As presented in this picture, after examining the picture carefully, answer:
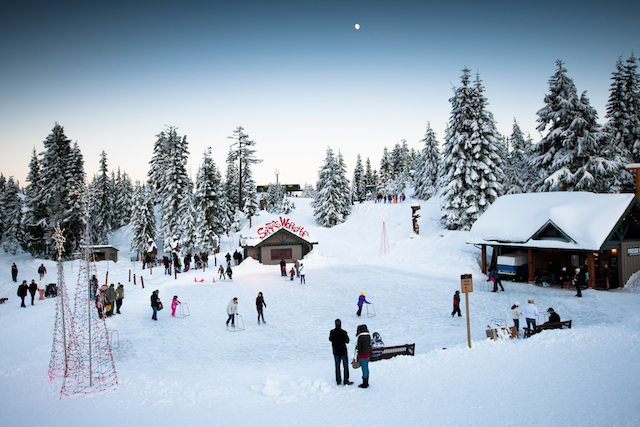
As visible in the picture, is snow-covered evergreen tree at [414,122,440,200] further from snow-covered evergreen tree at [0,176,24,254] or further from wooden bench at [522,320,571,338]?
snow-covered evergreen tree at [0,176,24,254]

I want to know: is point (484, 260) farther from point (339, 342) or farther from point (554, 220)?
point (339, 342)

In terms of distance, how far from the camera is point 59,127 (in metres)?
36.8

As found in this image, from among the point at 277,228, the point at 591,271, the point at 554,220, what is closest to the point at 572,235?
the point at 554,220

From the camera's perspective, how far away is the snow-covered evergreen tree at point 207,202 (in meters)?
38.9

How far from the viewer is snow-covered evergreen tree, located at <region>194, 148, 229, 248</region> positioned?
38875mm

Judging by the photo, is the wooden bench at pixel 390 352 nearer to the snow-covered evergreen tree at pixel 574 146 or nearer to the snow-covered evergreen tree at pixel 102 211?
the snow-covered evergreen tree at pixel 574 146

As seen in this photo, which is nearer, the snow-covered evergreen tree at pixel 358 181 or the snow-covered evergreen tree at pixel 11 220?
the snow-covered evergreen tree at pixel 11 220

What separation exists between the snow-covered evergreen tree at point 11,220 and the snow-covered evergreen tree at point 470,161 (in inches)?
1885

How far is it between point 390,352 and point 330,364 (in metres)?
1.88

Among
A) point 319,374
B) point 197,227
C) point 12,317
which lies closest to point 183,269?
point 197,227

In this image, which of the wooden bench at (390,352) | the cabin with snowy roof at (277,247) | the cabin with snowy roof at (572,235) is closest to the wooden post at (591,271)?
the cabin with snowy roof at (572,235)

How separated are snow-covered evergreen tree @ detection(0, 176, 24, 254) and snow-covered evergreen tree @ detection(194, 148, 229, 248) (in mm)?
21168

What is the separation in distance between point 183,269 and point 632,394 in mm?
30756

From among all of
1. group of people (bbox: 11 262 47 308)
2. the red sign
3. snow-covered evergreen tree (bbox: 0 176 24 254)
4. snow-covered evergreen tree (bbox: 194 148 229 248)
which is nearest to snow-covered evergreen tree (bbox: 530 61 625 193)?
the red sign
